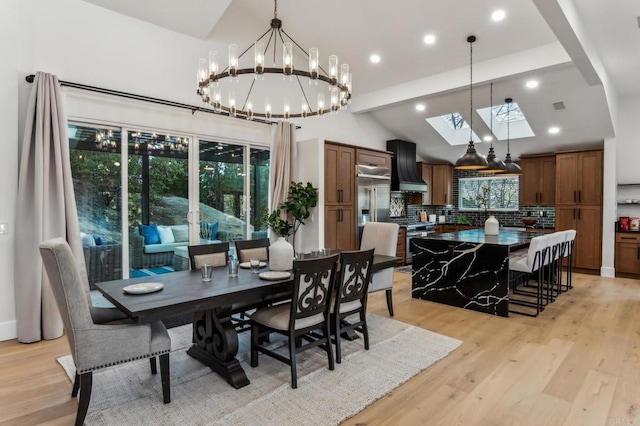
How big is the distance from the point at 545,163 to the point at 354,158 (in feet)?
13.6

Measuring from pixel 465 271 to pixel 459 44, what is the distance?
3.08 m

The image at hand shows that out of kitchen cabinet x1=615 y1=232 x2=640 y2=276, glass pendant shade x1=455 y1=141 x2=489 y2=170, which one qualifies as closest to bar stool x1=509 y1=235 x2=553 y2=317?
glass pendant shade x1=455 y1=141 x2=489 y2=170

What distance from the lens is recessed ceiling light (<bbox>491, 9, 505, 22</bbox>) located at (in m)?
4.31

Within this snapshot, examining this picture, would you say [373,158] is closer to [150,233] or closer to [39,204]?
[150,233]

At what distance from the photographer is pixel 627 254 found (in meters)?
6.31

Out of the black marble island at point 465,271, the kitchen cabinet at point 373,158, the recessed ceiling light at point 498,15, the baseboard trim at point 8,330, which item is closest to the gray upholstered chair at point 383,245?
the black marble island at point 465,271

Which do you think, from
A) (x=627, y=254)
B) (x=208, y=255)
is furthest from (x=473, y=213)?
(x=208, y=255)

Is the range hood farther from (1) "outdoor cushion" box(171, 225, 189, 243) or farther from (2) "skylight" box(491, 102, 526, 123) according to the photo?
(1) "outdoor cushion" box(171, 225, 189, 243)

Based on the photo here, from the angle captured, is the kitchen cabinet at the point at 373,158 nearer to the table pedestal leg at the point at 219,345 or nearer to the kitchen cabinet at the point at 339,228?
the kitchen cabinet at the point at 339,228

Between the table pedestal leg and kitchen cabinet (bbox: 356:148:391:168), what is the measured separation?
14.0ft

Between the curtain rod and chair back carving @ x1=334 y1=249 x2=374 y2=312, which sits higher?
the curtain rod

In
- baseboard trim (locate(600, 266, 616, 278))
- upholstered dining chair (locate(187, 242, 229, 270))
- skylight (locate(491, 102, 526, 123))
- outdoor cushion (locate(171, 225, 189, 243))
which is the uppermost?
skylight (locate(491, 102, 526, 123))

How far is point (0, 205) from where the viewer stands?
348 cm

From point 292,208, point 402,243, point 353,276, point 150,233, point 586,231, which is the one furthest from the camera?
point 402,243
